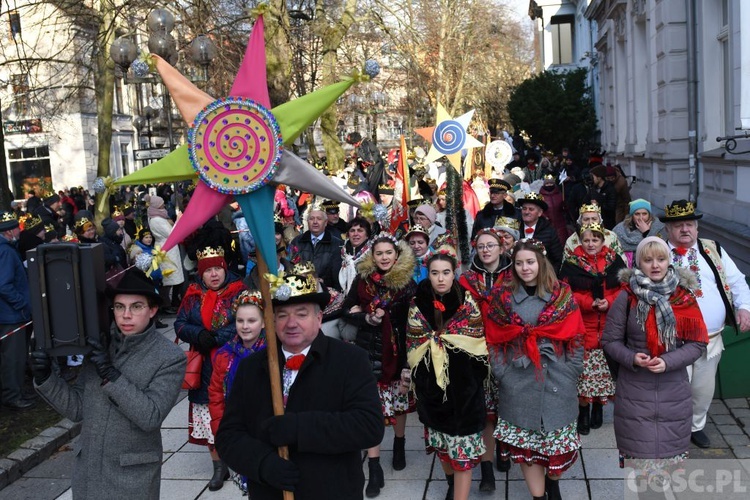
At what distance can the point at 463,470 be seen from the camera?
5.40 meters

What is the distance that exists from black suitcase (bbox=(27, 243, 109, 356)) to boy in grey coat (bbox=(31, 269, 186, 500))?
0.18 metres

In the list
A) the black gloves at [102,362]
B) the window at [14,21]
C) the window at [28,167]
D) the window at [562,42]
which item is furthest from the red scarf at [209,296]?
the window at [562,42]

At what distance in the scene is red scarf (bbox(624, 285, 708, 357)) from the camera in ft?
16.8

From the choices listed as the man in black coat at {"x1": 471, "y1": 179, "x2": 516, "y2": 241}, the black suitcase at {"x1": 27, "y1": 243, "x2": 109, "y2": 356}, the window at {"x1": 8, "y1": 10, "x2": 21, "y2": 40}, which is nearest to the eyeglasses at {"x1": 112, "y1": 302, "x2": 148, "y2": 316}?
the black suitcase at {"x1": 27, "y1": 243, "x2": 109, "y2": 356}

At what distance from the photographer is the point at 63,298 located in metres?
3.67

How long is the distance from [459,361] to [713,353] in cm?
221

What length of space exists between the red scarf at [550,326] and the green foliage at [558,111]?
101 ft

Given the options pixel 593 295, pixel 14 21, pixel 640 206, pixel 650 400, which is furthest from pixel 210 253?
pixel 14 21

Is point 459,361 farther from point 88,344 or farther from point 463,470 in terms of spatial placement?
point 88,344

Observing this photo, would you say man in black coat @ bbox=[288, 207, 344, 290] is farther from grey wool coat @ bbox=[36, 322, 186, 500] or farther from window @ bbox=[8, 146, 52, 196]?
window @ bbox=[8, 146, 52, 196]

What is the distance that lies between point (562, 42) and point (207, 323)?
164 feet

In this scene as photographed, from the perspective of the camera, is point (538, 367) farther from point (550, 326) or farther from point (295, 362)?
point (295, 362)

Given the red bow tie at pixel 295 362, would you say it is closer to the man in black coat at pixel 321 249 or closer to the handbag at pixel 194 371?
the handbag at pixel 194 371

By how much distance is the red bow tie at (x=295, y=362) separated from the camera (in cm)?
356
